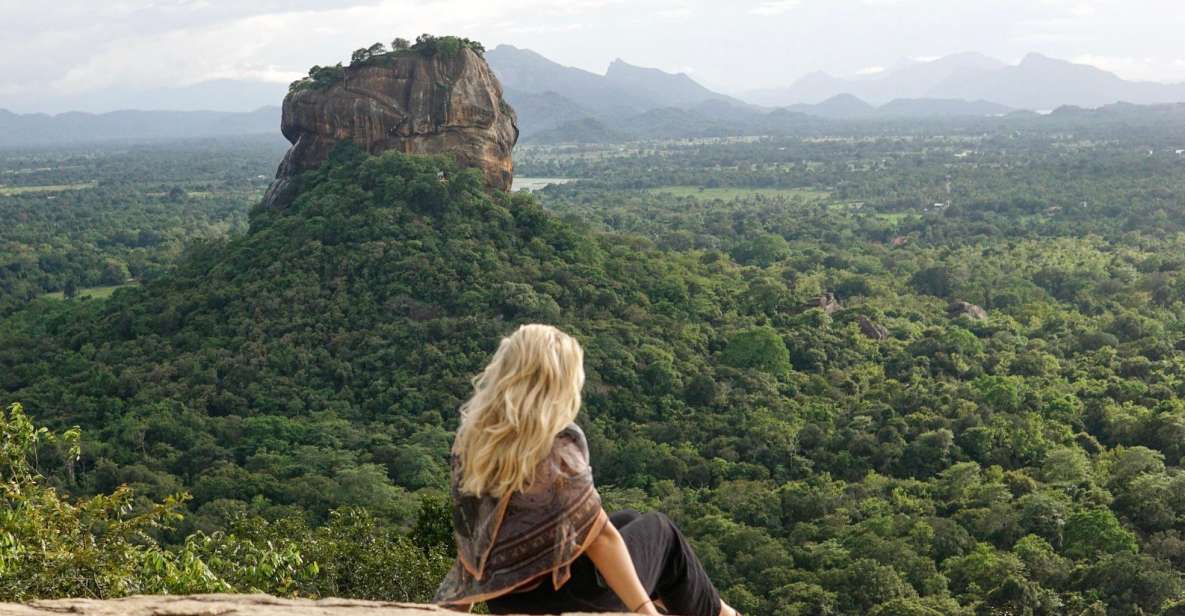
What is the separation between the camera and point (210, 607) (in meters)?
4.45

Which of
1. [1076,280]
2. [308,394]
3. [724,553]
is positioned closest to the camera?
[724,553]

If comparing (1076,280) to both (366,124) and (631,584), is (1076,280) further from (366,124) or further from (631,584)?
(631,584)

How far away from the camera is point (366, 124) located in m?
32.5

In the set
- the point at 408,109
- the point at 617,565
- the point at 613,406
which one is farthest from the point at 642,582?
the point at 408,109

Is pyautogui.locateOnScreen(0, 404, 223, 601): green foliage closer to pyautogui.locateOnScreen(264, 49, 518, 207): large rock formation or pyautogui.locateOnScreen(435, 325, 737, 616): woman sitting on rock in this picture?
pyautogui.locateOnScreen(435, 325, 737, 616): woman sitting on rock

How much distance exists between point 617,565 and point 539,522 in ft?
1.30

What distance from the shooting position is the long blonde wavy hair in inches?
161

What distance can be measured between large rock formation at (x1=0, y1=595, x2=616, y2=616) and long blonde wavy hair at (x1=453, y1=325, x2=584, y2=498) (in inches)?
31.3

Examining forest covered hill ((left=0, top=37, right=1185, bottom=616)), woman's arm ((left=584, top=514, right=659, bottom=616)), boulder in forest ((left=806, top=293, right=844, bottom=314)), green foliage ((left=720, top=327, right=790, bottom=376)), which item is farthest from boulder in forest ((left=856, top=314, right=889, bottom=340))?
woman's arm ((left=584, top=514, right=659, bottom=616))

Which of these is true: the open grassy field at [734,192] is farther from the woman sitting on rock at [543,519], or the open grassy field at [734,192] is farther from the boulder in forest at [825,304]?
the woman sitting on rock at [543,519]

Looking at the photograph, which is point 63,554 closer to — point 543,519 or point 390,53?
point 543,519

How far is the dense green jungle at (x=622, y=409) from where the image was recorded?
15719mm

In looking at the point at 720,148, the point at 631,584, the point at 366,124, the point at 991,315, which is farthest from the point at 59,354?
the point at 720,148

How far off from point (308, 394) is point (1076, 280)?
32656mm
